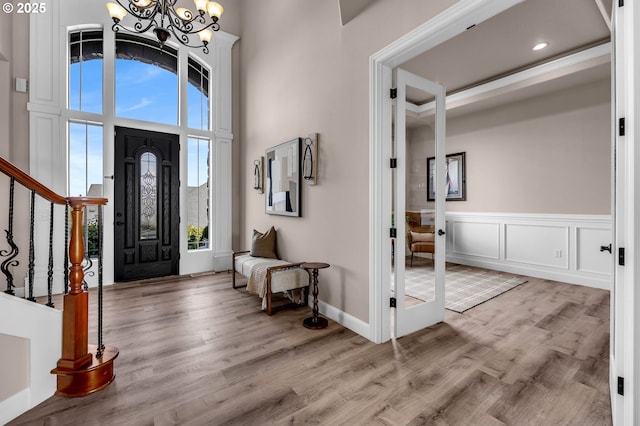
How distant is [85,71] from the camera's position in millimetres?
4238

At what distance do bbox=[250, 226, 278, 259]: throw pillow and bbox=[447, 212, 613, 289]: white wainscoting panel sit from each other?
3704 mm

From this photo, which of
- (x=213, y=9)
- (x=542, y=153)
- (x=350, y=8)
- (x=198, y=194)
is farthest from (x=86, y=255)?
(x=542, y=153)

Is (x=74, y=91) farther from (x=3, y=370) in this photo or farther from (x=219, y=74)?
(x=3, y=370)

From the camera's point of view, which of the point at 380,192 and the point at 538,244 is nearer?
the point at 380,192

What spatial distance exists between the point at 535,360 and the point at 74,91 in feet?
20.0

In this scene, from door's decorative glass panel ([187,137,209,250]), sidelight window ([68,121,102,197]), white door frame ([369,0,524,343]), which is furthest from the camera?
door's decorative glass panel ([187,137,209,250])

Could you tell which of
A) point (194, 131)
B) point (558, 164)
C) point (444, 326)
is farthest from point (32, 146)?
point (558, 164)

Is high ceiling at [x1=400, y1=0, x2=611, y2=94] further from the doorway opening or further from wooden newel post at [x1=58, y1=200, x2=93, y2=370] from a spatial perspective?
wooden newel post at [x1=58, y1=200, x2=93, y2=370]

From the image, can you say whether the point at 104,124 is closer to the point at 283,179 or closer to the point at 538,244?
the point at 283,179

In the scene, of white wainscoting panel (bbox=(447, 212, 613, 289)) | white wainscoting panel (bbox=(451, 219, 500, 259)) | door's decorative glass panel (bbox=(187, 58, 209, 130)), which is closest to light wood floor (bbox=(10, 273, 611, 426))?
white wainscoting panel (bbox=(447, 212, 613, 289))

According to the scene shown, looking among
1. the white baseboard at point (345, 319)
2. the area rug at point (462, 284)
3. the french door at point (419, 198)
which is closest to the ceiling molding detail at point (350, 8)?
the french door at point (419, 198)

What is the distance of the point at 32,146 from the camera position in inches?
148

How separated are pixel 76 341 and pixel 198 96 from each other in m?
4.38

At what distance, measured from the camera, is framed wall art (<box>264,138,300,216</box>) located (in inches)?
142
